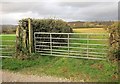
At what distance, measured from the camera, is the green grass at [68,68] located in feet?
32.0

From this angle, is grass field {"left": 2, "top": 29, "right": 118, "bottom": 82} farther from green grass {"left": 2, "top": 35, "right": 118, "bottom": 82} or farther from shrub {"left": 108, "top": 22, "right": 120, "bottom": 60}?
shrub {"left": 108, "top": 22, "right": 120, "bottom": 60}

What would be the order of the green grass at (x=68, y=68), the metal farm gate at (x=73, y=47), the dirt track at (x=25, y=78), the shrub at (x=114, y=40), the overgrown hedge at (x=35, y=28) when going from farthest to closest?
the overgrown hedge at (x=35, y=28)
the metal farm gate at (x=73, y=47)
the shrub at (x=114, y=40)
the green grass at (x=68, y=68)
the dirt track at (x=25, y=78)

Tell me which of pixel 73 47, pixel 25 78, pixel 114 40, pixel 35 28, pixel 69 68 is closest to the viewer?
pixel 25 78

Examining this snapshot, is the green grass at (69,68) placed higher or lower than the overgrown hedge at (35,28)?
lower

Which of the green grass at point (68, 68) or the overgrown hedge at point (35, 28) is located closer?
the green grass at point (68, 68)

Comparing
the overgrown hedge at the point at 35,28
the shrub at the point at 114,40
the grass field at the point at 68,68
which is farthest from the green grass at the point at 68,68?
the overgrown hedge at the point at 35,28

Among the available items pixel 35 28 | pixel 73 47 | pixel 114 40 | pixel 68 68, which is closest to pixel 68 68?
pixel 68 68

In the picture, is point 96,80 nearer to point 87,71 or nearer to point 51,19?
point 87,71

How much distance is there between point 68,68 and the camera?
1112cm

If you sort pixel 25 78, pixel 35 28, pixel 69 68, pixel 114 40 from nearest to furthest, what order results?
pixel 25 78 < pixel 69 68 < pixel 114 40 < pixel 35 28

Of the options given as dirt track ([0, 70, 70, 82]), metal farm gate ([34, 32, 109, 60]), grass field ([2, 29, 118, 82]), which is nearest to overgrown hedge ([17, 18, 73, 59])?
metal farm gate ([34, 32, 109, 60])

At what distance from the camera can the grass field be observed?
32.0ft

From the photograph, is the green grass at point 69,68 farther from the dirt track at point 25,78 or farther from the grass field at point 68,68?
the dirt track at point 25,78

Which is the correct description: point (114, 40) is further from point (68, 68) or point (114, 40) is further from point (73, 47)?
point (73, 47)
